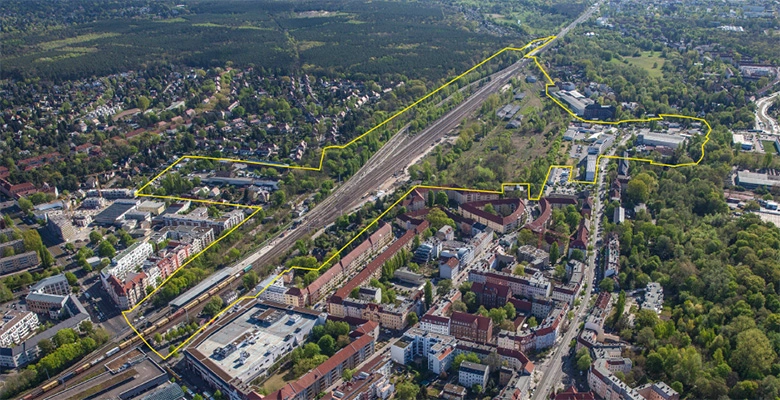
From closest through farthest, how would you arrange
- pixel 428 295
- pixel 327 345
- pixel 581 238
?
pixel 327 345, pixel 428 295, pixel 581 238

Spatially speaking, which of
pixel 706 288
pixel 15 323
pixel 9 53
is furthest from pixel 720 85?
pixel 9 53

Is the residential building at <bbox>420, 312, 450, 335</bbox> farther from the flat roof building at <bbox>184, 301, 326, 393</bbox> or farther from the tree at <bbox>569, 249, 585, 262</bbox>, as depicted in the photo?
the tree at <bbox>569, 249, 585, 262</bbox>

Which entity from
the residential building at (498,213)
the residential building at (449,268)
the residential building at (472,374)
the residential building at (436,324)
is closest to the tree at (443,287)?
the residential building at (449,268)

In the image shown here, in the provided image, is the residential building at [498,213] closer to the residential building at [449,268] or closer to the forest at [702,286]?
the forest at [702,286]

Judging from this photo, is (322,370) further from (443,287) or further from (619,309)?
(619,309)

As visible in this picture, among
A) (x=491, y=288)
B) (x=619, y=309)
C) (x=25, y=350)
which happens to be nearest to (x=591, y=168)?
(x=491, y=288)

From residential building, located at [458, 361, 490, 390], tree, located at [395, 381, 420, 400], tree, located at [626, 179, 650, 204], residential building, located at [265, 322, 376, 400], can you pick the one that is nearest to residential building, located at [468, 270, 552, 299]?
residential building, located at [458, 361, 490, 390]
